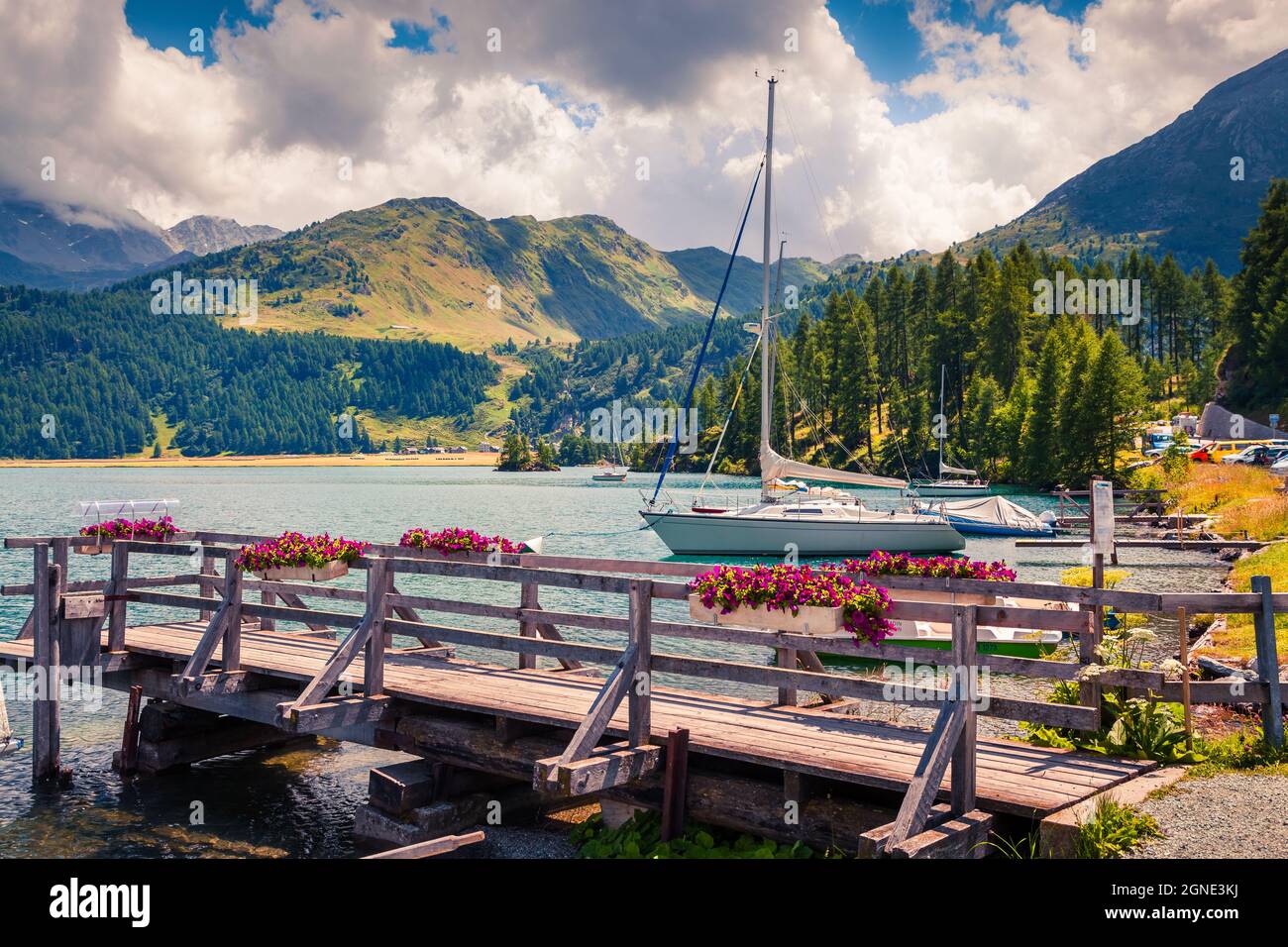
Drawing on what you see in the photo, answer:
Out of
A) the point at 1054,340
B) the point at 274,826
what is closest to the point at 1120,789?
the point at 274,826

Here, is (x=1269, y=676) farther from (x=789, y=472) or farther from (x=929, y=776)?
(x=789, y=472)

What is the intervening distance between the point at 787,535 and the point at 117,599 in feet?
136

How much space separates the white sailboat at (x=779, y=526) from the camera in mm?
54188

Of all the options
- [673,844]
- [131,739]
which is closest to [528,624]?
[673,844]

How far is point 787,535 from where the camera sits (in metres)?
54.6

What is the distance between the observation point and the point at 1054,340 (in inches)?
4341

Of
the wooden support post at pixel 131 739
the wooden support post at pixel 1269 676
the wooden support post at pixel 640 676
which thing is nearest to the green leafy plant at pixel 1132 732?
the wooden support post at pixel 1269 676

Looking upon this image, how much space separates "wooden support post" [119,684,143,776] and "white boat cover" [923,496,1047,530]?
53.3 metres

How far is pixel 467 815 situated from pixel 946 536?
156 feet

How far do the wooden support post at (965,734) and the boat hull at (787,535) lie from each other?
45028 millimetres

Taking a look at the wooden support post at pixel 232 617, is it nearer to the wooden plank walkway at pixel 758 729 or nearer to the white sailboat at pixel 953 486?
the wooden plank walkway at pixel 758 729

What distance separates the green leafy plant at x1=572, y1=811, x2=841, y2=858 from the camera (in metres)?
10.2

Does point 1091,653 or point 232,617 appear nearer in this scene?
point 1091,653

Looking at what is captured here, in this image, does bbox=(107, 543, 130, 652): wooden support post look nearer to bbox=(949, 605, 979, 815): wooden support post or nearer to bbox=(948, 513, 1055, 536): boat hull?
bbox=(949, 605, 979, 815): wooden support post
